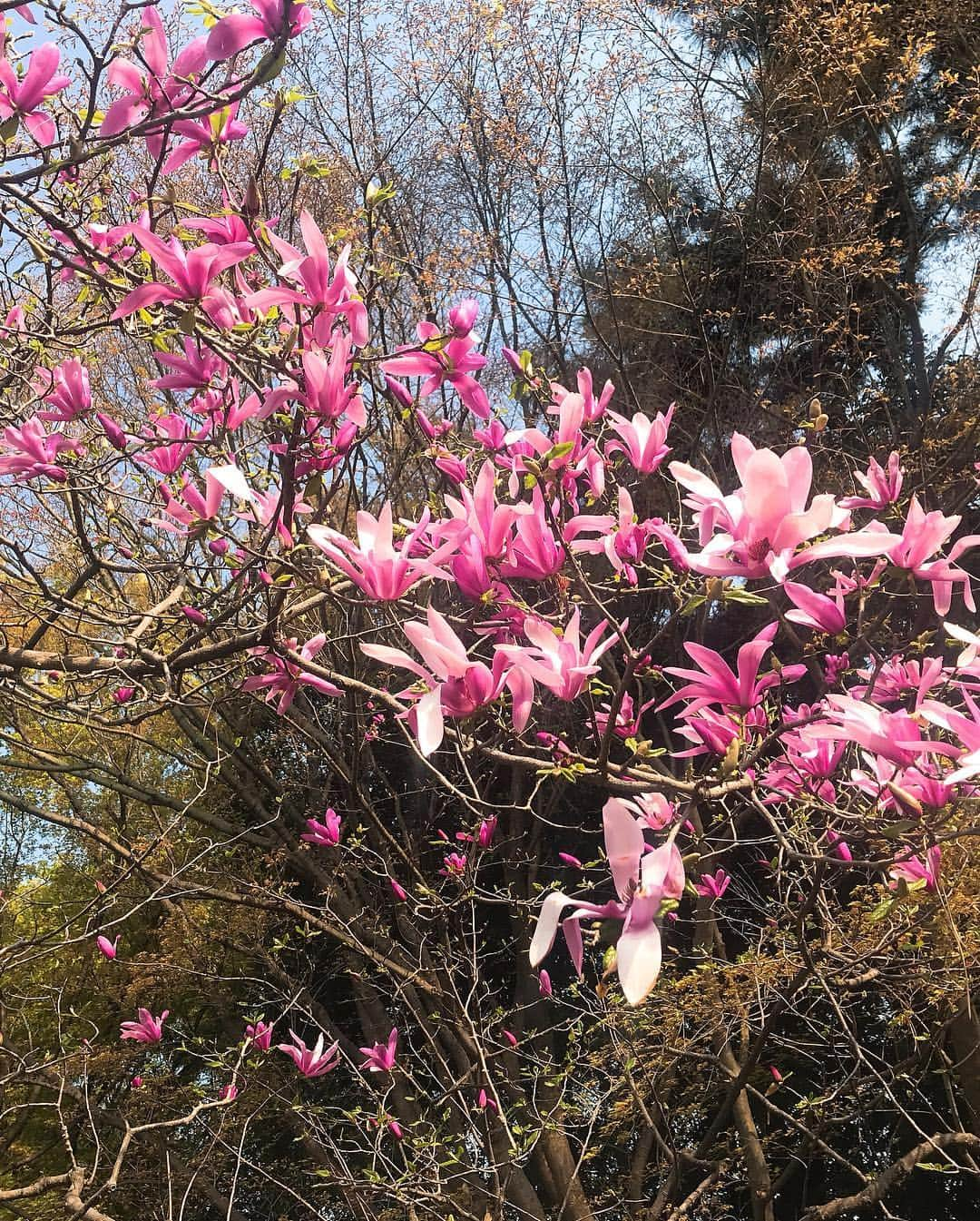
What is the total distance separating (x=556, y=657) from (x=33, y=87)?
1.18m

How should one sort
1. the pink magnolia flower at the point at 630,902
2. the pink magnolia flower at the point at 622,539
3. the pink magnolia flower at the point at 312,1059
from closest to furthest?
the pink magnolia flower at the point at 630,902, the pink magnolia flower at the point at 622,539, the pink magnolia flower at the point at 312,1059

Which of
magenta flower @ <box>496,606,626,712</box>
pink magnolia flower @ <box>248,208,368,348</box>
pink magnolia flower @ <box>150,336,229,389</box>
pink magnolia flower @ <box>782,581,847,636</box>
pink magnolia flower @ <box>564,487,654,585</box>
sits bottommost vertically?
pink magnolia flower @ <box>782,581,847,636</box>

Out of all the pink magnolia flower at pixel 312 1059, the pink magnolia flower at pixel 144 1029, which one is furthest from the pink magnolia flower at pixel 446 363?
the pink magnolia flower at pixel 144 1029

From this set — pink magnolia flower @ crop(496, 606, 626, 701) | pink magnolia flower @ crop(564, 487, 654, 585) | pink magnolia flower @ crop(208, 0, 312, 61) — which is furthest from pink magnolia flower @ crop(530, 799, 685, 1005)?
pink magnolia flower @ crop(208, 0, 312, 61)

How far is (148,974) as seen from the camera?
6.86 meters

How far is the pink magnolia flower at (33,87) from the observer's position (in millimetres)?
1246

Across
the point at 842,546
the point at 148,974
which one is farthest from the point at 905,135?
the point at 148,974

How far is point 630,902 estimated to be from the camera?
0.67 metres

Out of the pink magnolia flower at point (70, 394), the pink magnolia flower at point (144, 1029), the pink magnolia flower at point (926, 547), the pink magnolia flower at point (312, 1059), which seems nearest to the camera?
the pink magnolia flower at point (926, 547)

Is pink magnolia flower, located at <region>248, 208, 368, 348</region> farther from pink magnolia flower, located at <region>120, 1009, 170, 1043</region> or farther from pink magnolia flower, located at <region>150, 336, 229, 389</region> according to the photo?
pink magnolia flower, located at <region>120, 1009, 170, 1043</region>

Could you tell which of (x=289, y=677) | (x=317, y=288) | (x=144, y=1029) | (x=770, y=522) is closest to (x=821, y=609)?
(x=770, y=522)

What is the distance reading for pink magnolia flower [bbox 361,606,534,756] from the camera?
0.82 metres

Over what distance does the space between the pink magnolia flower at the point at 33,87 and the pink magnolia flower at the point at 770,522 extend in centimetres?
115

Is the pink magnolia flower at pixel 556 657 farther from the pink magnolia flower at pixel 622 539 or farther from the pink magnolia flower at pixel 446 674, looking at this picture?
the pink magnolia flower at pixel 622 539
